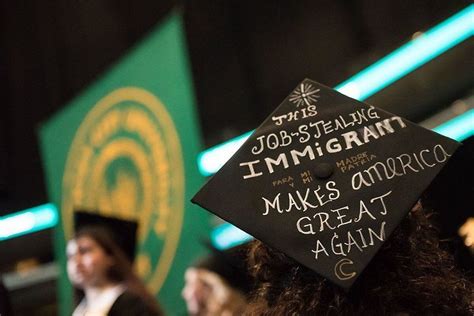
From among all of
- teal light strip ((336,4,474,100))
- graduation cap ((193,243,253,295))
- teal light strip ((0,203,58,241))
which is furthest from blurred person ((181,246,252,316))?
teal light strip ((0,203,58,241))

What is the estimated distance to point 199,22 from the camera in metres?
4.07

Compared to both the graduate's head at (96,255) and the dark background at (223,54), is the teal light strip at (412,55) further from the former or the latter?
the graduate's head at (96,255)

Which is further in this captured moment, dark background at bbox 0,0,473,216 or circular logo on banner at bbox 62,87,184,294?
dark background at bbox 0,0,473,216

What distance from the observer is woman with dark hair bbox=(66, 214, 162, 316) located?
1.79 meters

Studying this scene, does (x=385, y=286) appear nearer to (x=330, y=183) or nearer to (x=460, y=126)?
(x=330, y=183)

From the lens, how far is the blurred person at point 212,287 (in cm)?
201

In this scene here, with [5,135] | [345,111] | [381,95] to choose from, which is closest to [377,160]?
[345,111]

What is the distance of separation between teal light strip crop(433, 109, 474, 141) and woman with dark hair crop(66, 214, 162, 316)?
1464mm

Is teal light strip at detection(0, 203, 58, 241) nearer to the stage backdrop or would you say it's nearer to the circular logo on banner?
the stage backdrop

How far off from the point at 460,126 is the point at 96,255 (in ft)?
5.39

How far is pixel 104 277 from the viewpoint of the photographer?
1.90m

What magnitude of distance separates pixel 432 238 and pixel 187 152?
43.9 inches

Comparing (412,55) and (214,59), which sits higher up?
(214,59)

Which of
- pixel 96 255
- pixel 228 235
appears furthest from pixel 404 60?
pixel 96 255
